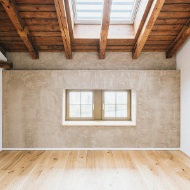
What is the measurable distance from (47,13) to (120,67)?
6.52 ft

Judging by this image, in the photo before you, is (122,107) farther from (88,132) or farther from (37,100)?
(37,100)

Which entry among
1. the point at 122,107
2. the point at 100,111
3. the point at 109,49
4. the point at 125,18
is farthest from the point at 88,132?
the point at 125,18

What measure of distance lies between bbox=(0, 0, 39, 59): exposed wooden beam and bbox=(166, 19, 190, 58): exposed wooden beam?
282cm

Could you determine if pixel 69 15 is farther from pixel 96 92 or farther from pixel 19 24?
pixel 96 92

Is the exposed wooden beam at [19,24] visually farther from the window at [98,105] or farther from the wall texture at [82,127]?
the window at [98,105]

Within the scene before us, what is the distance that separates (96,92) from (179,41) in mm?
2085

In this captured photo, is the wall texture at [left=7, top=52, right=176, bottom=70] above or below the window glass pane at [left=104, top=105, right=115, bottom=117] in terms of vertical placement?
above

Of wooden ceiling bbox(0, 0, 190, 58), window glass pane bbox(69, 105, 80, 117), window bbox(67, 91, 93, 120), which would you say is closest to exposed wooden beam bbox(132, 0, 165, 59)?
wooden ceiling bbox(0, 0, 190, 58)

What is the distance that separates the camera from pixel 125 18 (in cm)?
444

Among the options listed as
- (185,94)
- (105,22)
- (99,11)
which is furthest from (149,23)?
(185,94)

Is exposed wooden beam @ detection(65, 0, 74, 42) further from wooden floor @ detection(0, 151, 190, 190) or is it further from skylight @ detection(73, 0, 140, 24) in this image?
wooden floor @ detection(0, 151, 190, 190)

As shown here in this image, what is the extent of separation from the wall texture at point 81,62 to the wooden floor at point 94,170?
180 centimetres

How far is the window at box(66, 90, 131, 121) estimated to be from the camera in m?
5.36

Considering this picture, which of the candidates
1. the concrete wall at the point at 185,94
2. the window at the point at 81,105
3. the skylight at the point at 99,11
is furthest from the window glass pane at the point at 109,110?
the skylight at the point at 99,11
